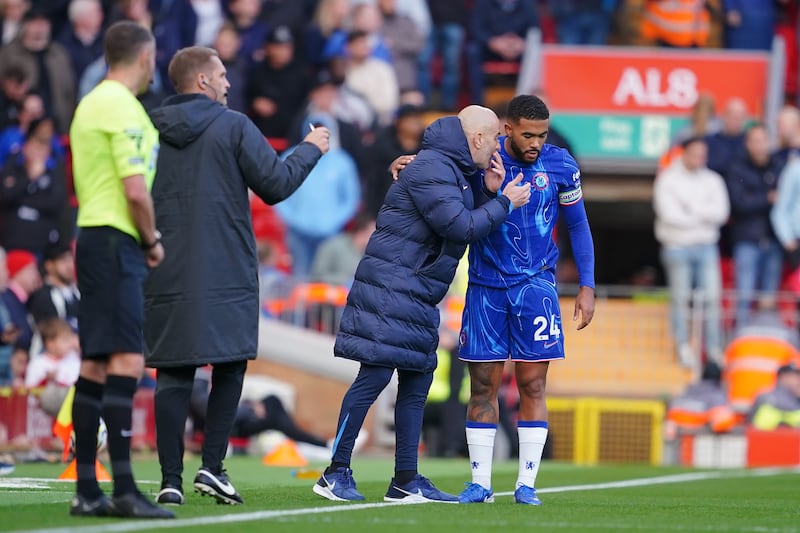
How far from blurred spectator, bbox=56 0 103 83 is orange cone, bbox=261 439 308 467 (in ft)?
22.1

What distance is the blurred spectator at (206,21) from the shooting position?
21.0 m

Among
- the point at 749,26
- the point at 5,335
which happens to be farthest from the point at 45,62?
the point at 749,26

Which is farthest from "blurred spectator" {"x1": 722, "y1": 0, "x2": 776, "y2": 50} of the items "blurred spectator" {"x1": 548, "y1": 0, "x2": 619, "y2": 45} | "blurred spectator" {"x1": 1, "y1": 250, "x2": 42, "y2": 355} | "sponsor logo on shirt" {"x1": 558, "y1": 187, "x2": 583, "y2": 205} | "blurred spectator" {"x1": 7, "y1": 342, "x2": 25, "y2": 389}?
"sponsor logo on shirt" {"x1": 558, "y1": 187, "x2": 583, "y2": 205}

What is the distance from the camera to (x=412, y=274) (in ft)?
29.3

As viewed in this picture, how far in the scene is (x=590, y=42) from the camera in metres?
22.8

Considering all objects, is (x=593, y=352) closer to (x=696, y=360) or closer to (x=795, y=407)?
(x=696, y=360)

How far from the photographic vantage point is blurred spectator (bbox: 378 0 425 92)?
22328mm

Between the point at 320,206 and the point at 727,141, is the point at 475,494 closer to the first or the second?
the point at 320,206

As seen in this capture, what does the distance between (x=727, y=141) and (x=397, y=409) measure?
11.4 m

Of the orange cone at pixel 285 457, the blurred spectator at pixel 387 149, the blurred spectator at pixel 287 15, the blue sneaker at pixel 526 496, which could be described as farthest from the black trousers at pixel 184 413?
the blurred spectator at pixel 287 15

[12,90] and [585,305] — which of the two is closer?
[585,305]

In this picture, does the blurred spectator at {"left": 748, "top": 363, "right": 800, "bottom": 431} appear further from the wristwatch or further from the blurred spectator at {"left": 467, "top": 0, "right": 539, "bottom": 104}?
the wristwatch

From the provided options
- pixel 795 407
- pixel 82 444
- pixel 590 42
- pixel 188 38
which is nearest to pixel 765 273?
pixel 795 407

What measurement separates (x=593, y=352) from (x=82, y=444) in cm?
1307
